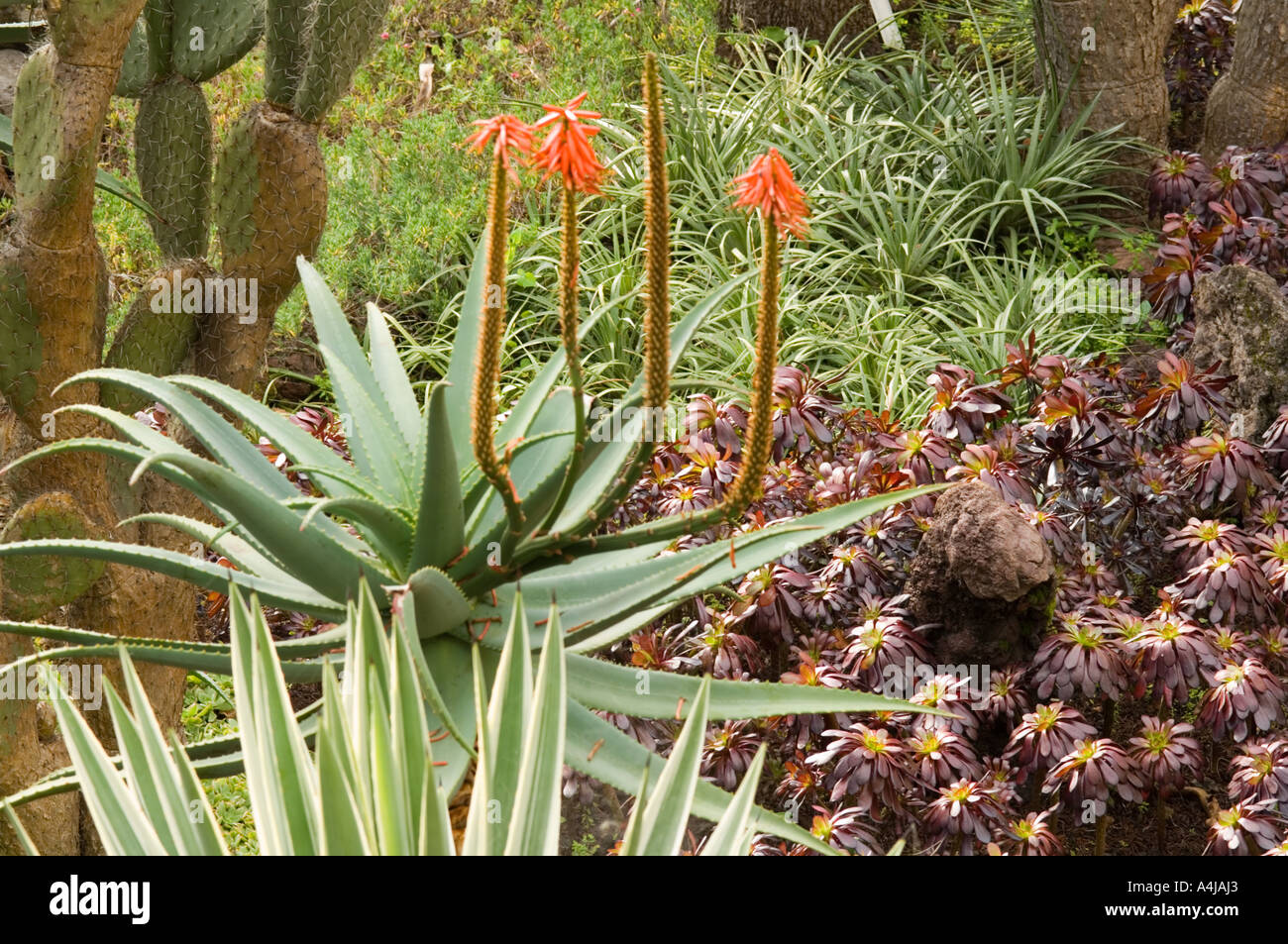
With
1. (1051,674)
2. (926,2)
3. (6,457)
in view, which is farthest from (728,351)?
(926,2)

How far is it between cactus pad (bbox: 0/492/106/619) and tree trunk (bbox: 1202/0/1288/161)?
4463mm

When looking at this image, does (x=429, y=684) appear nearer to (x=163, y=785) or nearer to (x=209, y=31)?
(x=163, y=785)

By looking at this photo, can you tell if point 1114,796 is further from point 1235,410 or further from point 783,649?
point 1235,410

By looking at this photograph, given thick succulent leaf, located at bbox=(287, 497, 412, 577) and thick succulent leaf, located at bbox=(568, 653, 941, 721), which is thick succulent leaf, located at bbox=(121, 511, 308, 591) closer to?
thick succulent leaf, located at bbox=(287, 497, 412, 577)

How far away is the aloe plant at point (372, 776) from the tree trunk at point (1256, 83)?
4.55 metres

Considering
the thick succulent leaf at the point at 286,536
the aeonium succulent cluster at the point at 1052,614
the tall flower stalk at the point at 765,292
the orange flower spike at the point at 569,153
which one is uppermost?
the orange flower spike at the point at 569,153

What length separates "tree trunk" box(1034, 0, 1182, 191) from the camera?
517 centimetres

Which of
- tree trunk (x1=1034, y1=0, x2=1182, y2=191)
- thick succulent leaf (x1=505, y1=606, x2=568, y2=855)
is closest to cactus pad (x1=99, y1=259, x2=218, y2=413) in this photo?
thick succulent leaf (x1=505, y1=606, x2=568, y2=855)

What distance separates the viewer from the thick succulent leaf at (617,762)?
Answer: 1.67m

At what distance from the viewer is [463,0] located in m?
7.65

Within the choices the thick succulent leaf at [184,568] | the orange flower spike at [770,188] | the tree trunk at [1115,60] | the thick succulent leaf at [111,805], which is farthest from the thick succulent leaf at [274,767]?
the tree trunk at [1115,60]

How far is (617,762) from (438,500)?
0.42m

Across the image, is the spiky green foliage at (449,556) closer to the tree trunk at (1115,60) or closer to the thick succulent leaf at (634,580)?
the thick succulent leaf at (634,580)
